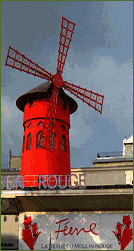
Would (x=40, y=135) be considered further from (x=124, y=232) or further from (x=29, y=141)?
(x=124, y=232)

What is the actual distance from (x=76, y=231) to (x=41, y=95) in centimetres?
683

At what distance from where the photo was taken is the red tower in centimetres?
1464

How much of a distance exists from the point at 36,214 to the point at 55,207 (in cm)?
88

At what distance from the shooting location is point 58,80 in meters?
15.3

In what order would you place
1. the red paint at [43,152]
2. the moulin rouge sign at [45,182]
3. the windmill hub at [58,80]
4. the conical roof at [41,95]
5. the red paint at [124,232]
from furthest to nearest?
the conical roof at [41,95]
the windmill hub at [58,80]
the red paint at [43,152]
the moulin rouge sign at [45,182]
the red paint at [124,232]

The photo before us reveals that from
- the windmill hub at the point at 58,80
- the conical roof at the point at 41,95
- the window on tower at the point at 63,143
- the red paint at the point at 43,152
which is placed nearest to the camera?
the red paint at the point at 43,152

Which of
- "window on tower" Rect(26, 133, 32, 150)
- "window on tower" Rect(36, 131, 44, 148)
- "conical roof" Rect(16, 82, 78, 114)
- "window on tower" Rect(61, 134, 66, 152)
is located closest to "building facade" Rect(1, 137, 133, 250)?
"window on tower" Rect(36, 131, 44, 148)

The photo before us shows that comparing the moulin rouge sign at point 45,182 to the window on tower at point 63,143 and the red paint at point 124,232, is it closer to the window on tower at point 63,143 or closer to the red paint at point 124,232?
the red paint at point 124,232

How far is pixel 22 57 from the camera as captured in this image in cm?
1509

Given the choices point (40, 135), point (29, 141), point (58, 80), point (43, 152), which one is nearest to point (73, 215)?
point (43, 152)

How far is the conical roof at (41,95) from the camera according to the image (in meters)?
15.4

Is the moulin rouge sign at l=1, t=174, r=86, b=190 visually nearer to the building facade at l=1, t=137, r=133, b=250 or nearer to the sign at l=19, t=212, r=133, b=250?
the building facade at l=1, t=137, r=133, b=250

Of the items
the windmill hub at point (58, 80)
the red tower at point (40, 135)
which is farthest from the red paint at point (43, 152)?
the windmill hub at point (58, 80)

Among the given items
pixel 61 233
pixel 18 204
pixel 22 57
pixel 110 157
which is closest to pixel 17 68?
pixel 22 57
